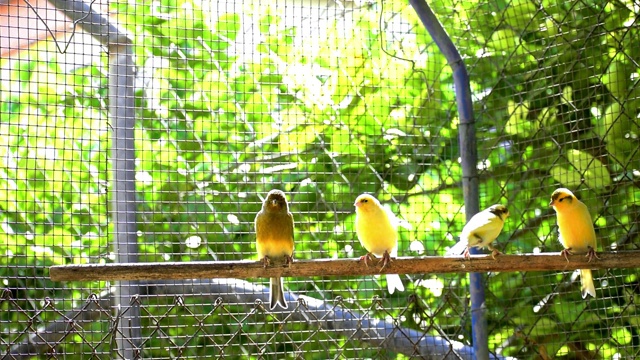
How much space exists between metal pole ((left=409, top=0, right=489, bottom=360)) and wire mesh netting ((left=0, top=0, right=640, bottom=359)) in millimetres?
183

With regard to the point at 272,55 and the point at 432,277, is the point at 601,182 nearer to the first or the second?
the point at 432,277

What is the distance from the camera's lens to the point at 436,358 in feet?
11.4

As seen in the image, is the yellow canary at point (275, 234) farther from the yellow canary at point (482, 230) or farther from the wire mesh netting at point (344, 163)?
the yellow canary at point (482, 230)

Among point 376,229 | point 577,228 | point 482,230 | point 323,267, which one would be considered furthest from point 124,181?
point 577,228

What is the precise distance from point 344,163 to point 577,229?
1.32 meters

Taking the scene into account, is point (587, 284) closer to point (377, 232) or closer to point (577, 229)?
point (577, 229)

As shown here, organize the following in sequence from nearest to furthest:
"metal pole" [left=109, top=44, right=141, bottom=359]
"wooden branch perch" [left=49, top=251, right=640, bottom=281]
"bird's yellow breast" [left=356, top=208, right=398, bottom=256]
Answer: "wooden branch perch" [left=49, top=251, right=640, bottom=281] < "metal pole" [left=109, top=44, right=141, bottom=359] < "bird's yellow breast" [left=356, top=208, right=398, bottom=256]

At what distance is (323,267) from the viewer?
9.36 feet

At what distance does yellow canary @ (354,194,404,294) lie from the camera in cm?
337

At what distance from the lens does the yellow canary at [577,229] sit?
10.8 feet

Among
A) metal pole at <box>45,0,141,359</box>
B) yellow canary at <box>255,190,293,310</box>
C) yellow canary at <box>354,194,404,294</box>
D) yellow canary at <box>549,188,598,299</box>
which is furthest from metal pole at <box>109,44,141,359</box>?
yellow canary at <box>549,188,598,299</box>

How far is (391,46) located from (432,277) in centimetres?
135

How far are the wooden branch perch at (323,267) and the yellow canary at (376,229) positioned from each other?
38 cm

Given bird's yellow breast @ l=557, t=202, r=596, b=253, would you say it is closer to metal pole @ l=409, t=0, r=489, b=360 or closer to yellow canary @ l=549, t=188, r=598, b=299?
yellow canary @ l=549, t=188, r=598, b=299
